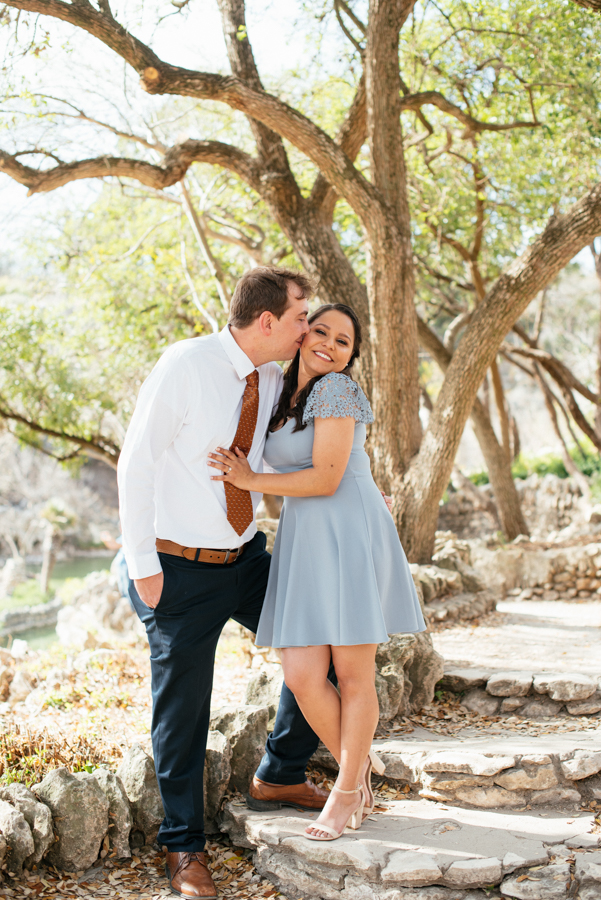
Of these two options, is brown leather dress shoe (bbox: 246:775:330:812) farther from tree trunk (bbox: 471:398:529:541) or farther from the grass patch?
tree trunk (bbox: 471:398:529:541)

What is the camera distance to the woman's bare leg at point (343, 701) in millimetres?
2482

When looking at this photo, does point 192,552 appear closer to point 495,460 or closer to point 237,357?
point 237,357

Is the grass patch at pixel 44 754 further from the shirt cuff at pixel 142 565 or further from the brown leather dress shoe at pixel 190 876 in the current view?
the shirt cuff at pixel 142 565

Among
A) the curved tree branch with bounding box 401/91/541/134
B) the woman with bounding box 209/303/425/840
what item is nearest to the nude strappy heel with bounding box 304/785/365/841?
the woman with bounding box 209/303/425/840

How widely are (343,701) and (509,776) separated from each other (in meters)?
0.90

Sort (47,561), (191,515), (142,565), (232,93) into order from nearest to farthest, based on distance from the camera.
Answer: (142,565), (191,515), (232,93), (47,561)

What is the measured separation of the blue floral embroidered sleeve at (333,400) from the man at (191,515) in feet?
0.76

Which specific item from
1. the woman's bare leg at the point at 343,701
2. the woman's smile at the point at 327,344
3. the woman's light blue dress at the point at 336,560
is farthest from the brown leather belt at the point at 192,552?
the woman's smile at the point at 327,344

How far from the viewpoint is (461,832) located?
103 inches

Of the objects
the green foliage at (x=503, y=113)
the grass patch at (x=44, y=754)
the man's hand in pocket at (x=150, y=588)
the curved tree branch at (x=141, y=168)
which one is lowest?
the grass patch at (x=44, y=754)

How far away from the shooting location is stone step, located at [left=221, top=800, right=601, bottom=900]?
7.60ft

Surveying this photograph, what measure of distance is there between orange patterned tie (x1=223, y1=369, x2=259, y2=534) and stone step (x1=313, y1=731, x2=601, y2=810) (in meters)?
1.38

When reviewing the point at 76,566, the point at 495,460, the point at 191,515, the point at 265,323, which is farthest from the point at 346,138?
the point at 76,566

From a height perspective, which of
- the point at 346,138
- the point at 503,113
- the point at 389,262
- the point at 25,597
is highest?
the point at 503,113
